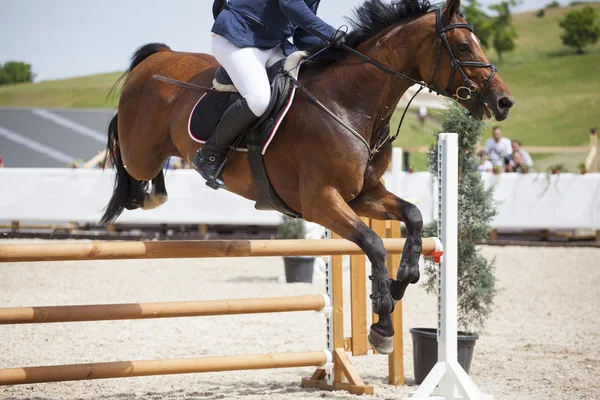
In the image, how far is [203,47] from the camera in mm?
7730

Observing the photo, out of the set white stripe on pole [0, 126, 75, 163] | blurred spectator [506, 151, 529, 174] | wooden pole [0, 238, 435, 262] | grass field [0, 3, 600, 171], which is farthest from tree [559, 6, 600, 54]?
wooden pole [0, 238, 435, 262]

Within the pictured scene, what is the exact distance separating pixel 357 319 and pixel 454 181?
1275 mm

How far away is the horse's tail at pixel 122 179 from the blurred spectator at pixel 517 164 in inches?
376

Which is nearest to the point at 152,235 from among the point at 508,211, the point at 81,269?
the point at 81,269

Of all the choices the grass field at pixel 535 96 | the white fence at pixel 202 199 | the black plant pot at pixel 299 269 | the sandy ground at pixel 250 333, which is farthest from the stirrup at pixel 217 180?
the grass field at pixel 535 96

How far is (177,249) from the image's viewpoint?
3.94 meters

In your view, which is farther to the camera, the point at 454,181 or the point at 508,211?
the point at 508,211

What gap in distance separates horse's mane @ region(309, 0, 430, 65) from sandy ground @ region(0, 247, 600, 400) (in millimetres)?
2133

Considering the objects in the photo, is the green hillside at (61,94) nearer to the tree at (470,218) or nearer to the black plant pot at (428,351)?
the tree at (470,218)

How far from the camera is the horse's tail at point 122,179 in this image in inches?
198

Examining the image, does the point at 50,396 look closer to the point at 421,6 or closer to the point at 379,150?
the point at 379,150

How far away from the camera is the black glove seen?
4.15 m

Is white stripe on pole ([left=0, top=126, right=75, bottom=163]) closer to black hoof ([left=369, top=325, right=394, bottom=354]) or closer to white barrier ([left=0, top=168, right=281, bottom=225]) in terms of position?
white barrier ([left=0, top=168, right=281, bottom=225])

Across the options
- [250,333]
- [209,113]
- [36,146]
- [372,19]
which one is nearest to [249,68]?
[209,113]
